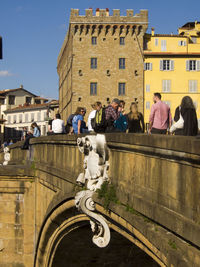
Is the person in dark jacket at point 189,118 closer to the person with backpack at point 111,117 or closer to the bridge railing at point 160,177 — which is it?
the bridge railing at point 160,177

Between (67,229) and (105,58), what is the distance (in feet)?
126

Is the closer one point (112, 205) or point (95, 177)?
point (112, 205)

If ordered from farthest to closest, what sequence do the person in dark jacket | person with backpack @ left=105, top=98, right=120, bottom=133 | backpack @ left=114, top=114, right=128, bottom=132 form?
backpack @ left=114, top=114, right=128, bottom=132, person with backpack @ left=105, top=98, right=120, bottom=133, the person in dark jacket

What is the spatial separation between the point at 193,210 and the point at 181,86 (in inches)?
1795

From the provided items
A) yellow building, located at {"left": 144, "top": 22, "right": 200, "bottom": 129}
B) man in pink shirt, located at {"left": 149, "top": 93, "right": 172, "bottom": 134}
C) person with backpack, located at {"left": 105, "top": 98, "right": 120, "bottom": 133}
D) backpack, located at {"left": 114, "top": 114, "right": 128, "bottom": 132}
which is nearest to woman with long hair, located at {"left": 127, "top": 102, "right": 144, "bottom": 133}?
backpack, located at {"left": 114, "top": 114, "right": 128, "bottom": 132}

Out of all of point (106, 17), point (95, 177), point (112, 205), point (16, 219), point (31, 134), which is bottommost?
point (16, 219)

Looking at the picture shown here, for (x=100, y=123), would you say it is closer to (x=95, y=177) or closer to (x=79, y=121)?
(x=95, y=177)

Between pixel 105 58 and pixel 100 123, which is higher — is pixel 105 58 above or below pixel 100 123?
above

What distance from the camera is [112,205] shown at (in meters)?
6.99

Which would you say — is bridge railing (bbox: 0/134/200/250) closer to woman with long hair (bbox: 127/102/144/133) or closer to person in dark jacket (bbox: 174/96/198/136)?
person in dark jacket (bbox: 174/96/198/136)

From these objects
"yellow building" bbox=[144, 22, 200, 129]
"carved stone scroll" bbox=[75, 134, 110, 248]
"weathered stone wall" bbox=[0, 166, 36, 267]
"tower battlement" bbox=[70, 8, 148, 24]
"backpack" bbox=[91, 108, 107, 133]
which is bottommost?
"weathered stone wall" bbox=[0, 166, 36, 267]

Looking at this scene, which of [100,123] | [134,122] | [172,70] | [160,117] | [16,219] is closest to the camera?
Answer: [100,123]

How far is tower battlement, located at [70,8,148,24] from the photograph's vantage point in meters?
49.7

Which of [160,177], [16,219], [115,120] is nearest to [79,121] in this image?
[115,120]
